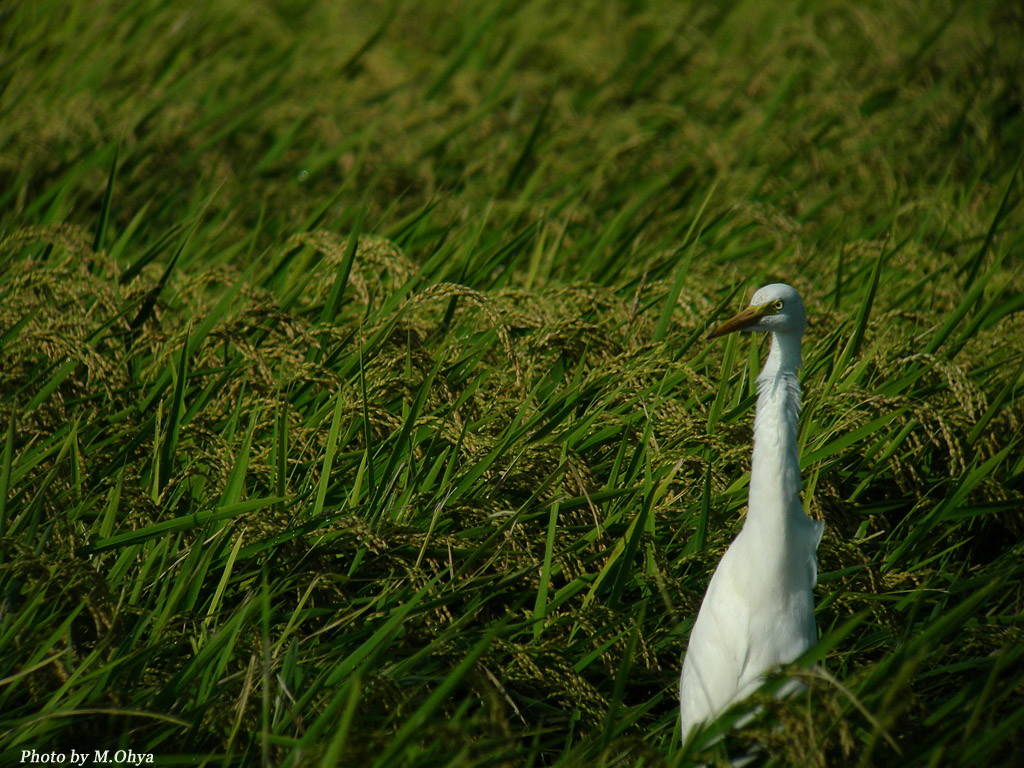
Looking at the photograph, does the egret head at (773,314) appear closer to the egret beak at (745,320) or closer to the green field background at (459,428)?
the egret beak at (745,320)

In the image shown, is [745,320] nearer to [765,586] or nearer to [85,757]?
[765,586]

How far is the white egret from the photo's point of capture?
224cm

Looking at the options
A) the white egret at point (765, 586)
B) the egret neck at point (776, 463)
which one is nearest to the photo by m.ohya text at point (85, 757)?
the white egret at point (765, 586)

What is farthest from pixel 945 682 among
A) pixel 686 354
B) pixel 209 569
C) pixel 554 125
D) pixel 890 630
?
pixel 554 125

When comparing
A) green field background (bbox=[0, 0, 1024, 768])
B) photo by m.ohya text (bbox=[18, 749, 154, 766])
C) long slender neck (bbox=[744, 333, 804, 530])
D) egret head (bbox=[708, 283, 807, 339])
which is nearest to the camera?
photo by m.ohya text (bbox=[18, 749, 154, 766])

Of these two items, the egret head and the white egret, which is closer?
the white egret

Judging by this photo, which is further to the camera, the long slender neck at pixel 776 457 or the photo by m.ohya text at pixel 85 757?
the long slender neck at pixel 776 457

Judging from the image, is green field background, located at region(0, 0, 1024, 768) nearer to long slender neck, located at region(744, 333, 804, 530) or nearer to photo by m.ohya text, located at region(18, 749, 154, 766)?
photo by m.ohya text, located at region(18, 749, 154, 766)

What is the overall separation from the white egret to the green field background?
15 cm

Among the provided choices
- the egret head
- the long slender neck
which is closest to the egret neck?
the long slender neck

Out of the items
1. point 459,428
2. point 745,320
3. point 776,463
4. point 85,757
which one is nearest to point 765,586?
point 776,463

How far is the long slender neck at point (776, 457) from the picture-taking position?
2.24 m

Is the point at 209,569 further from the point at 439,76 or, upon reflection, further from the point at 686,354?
the point at 439,76

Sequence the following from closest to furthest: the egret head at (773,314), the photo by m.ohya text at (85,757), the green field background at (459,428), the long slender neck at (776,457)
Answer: the photo by m.ohya text at (85,757), the green field background at (459,428), the long slender neck at (776,457), the egret head at (773,314)
